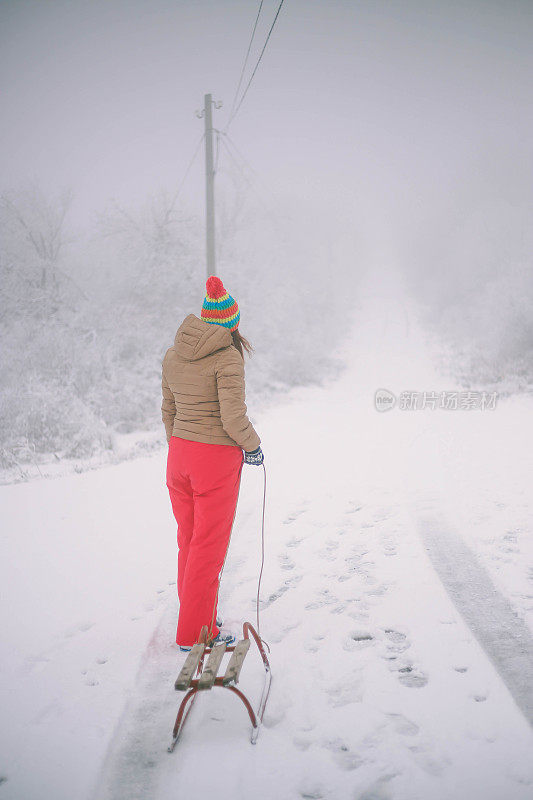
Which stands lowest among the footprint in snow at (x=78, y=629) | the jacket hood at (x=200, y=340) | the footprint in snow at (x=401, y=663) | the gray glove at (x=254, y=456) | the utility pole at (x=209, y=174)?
the footprint in snow at (x=78, y=629)

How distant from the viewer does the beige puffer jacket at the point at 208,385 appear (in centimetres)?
274

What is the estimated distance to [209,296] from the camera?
3.02 meters

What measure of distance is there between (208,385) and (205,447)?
0.42 m

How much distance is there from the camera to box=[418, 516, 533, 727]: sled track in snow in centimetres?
246

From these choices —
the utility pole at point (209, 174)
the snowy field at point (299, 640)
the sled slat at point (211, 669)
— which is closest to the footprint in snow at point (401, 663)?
the snowy field at point (299, 640)

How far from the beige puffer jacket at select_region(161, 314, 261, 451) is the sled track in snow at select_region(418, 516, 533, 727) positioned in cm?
204

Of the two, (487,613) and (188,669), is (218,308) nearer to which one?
(188,669)

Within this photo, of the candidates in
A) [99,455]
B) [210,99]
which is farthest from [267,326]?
[99,455]

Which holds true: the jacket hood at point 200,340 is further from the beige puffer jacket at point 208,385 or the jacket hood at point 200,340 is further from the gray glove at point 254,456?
the gray glove at point 254,456

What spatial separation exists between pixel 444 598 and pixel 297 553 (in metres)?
1.45

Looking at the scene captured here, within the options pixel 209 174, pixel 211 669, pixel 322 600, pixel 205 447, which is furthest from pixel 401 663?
pixel 209 174

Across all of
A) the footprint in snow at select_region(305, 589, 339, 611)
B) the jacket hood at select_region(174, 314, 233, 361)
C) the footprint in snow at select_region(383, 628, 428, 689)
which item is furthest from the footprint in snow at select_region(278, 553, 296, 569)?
the jacket hood at select_region(174, 314, 233, 361)

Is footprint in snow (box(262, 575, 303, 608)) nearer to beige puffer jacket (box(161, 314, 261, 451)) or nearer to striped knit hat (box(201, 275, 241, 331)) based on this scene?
beige puffer jacket (box(161, 314, 261, 451))

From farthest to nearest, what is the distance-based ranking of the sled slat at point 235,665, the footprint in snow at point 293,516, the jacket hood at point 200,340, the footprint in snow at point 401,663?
the footprint in snow at point 293,516, the jacket hood at point 200,340, the footprint in snow at point 401,663, the sled slat at point 235,665
